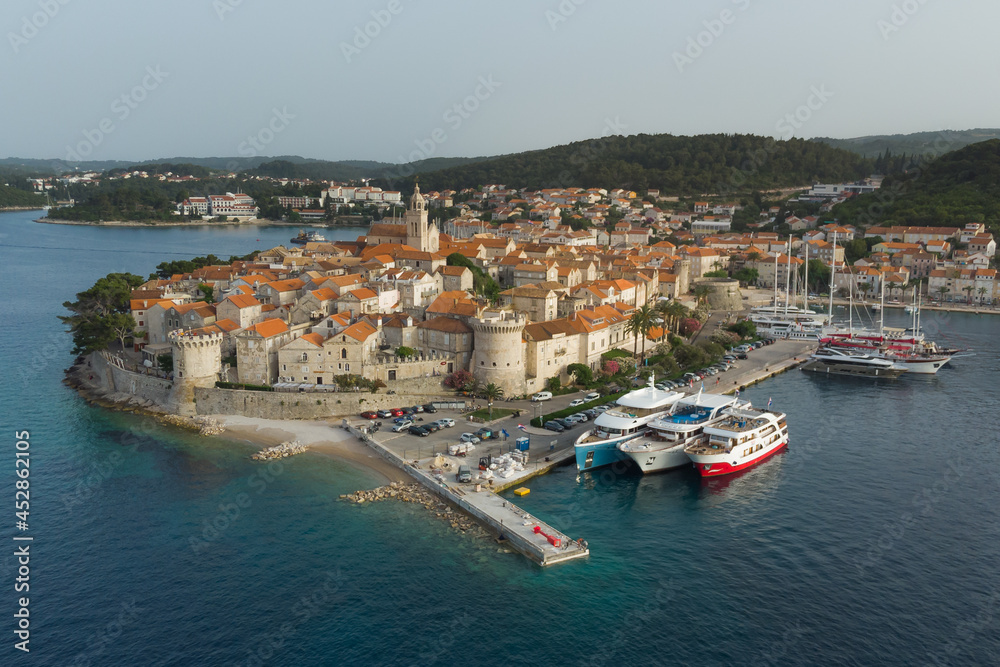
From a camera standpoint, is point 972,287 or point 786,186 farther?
point 786,186

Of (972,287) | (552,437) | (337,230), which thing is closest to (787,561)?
(552,437)

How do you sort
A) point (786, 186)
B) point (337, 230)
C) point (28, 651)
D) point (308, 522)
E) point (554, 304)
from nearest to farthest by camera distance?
point (28, 651) → point (308, 522) → point (554, 304) → point (786, 186) → point (337, 230)

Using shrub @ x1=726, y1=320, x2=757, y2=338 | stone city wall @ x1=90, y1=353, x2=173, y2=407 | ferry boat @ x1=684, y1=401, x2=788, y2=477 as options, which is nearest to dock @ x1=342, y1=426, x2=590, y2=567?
ferry boat @ x1=684, y1=401, x2=788, y2=477

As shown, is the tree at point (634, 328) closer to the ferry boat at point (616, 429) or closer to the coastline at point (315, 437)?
the ferry boat at point (616, 429)

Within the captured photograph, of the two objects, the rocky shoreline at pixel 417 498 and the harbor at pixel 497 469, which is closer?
the harbor at pixel 497 469

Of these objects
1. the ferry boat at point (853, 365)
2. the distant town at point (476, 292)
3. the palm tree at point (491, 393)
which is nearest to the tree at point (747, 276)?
the distant town at point (476, 292)

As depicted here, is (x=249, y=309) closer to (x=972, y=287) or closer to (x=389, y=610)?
(x=389, y=610)

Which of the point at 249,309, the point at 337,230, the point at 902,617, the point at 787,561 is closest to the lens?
the point at 902,617

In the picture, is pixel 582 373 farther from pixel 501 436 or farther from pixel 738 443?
pixel 738 443
